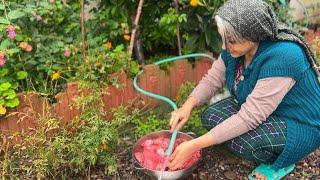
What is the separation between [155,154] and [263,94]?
0.76 meters

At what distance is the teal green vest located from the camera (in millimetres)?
2320

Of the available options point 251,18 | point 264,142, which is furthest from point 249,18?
point 264,142

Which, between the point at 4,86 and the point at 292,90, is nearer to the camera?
the point at 292,90

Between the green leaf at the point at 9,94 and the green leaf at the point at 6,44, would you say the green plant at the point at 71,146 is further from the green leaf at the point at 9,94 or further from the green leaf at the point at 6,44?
the green leaf at the point at 6,44

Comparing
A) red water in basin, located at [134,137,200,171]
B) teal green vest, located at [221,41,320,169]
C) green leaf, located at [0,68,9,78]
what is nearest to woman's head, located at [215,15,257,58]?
teal green vest, located at [221,41,320,169]

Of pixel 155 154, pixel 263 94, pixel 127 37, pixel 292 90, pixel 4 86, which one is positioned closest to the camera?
pixel 263 94

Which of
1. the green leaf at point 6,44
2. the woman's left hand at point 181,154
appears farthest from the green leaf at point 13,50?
the woman's left hand at point 181,154

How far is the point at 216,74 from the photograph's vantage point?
2.83 m

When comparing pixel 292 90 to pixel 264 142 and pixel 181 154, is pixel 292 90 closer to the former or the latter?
pixel 264 142

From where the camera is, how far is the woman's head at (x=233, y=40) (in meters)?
2.27

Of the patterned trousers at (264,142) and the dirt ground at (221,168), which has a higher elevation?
the patterned trousers at (264,142)

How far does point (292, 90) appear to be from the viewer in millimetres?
2463

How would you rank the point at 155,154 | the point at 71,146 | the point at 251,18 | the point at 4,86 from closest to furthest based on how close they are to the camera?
the point at 251,18
the point at 71,146
the point at 155,154
the point at 4,86

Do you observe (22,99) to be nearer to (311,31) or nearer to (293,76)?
(293,76)
